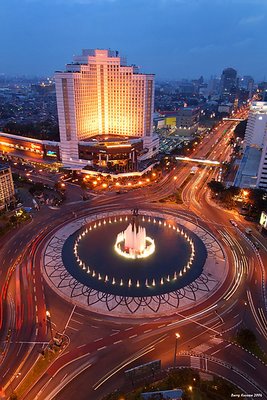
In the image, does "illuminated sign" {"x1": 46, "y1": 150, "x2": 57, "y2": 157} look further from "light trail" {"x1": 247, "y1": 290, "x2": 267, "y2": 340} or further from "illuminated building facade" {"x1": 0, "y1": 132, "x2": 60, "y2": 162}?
"light trail" {"x1": 247, "y1": 290, "x2": 267, "y2": 340}

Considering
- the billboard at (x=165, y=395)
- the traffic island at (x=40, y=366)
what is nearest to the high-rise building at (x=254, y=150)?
the billboard at (x=165, y=395)

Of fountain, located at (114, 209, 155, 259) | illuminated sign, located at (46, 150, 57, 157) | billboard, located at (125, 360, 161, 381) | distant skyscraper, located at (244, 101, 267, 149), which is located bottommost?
billboard, located at (125, 360, 161, 381)

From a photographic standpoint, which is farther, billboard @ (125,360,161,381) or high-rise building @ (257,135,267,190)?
high-rise building @ (257,135,267,190)

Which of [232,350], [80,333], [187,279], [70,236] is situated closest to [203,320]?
[232,350]

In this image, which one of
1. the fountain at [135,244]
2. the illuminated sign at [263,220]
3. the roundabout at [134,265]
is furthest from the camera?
the illuminated sign at [263,220]

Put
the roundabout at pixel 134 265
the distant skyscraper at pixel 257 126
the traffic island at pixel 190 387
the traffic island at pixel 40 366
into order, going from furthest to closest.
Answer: the distant skyscraper at pixel 257 126 < the roundabout at pixel 134 265 < the traffic island at pixel 40 366 < the traffic island at pixel 190 387

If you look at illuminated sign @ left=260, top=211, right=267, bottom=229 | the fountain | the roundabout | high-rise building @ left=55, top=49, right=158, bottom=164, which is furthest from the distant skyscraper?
the fountain

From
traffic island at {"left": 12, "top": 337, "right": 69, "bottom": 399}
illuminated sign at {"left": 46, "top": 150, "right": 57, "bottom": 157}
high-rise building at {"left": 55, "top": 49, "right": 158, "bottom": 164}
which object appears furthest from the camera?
illuminated sign at {"left": 46, "top": 150, "right": 57, "bottom": 157}

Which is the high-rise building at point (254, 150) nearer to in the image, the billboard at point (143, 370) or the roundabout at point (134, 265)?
the roundabout at point (134, 265)

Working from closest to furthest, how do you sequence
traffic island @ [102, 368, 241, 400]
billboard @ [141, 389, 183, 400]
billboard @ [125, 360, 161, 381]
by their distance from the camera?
billboard @ [141, 389, 183, 400], traffic island @ [102, 368, 241, 400], billboard @ [125, 360, 161, 381]
